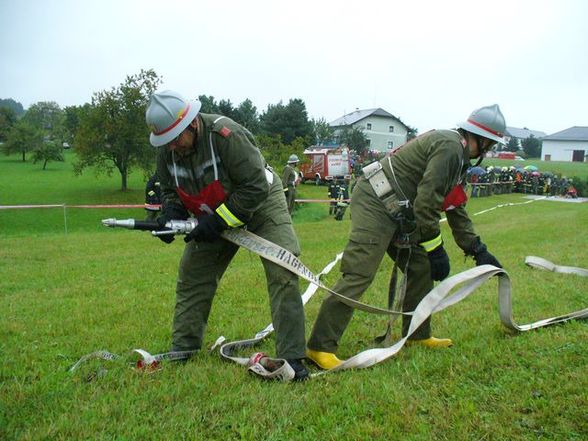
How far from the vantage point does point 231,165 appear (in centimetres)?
379

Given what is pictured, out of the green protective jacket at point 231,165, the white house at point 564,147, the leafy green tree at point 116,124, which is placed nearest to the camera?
the green protective jacket at point 231,165

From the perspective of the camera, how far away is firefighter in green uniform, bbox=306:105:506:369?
3.87 m

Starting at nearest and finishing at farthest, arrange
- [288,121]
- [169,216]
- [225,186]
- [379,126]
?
[225,186] → [169,216] → [288,121] → [379,126]

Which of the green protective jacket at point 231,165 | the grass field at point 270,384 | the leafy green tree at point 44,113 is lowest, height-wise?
the grass field at point 270,384

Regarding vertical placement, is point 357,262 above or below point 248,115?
below

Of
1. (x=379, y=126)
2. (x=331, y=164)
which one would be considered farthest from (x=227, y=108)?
(x=379, y=126)

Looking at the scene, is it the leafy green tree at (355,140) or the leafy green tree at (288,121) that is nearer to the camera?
the leafy green tree at (288,121)

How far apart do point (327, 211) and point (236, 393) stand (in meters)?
22.8

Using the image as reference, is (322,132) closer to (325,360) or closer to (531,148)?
(531,148)

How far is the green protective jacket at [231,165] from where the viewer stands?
12.3ft

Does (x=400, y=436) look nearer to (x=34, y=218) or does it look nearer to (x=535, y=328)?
(x=535, y=328)

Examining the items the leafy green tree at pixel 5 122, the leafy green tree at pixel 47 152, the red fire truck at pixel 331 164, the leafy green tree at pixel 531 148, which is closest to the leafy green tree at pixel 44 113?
the leafy green tree at pixel 5 122

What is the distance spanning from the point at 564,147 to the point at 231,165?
101 meters

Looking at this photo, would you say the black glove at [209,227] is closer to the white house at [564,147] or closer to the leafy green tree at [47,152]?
the leafy green tree at [47,152]
